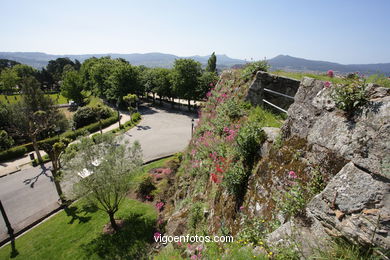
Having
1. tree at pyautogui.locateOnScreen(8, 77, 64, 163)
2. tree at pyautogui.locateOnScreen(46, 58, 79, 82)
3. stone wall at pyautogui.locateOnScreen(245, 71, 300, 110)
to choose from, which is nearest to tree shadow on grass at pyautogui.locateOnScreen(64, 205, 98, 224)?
stone wall at pyautogui.locateOnScreen(245, 71, 300, 110)

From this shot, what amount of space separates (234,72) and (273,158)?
7223 mm

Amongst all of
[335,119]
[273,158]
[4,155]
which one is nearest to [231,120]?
[273,158]

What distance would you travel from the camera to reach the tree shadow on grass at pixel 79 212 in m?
13.1

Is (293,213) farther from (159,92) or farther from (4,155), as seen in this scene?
(159,92)

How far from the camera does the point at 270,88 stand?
820cm

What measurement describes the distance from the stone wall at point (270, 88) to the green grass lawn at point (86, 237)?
969 centimetres

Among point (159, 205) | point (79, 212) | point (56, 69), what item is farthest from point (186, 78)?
point (56, 69)

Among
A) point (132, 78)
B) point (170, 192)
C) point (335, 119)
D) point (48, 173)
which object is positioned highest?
point (335, 119)

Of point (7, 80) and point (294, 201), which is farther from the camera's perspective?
point (7, 80)

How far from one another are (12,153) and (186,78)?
1122 inches

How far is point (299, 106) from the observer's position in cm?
499

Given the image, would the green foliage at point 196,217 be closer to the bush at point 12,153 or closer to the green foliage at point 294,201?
the green foliage at point 294,201

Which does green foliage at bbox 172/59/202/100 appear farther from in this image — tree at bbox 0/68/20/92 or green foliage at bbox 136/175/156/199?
tree at bbox 0/68/20/92

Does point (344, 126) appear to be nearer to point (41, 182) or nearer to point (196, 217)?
point (196, 217)
